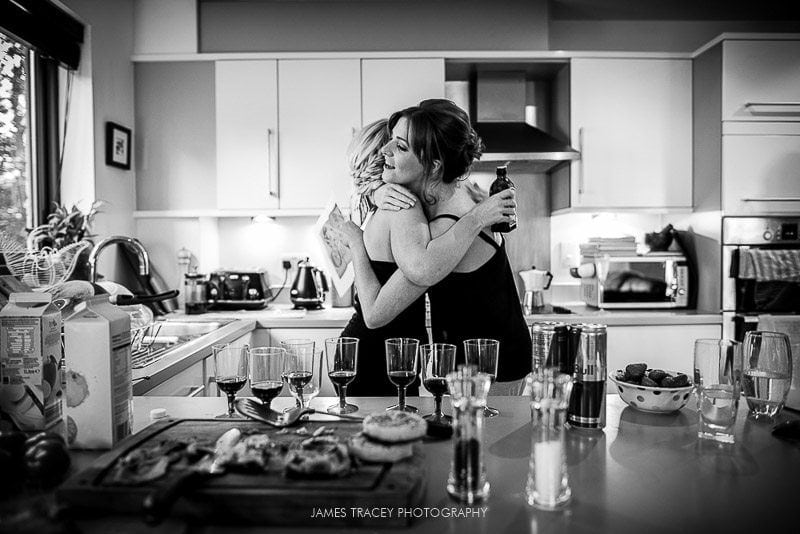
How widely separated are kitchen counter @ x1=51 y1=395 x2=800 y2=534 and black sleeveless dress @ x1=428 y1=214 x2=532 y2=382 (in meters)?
0.35

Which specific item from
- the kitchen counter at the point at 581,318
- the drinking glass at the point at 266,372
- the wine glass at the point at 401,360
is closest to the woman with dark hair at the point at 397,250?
the wine glass at the point at 401,360

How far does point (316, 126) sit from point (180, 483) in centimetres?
275

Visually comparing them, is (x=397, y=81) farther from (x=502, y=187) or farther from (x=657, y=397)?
(x=657, y=397)

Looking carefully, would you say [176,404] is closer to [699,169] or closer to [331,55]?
[331,55]

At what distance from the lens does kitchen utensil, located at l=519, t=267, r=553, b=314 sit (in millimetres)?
3236

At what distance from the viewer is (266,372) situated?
118cm

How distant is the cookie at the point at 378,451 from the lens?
2.90 feet

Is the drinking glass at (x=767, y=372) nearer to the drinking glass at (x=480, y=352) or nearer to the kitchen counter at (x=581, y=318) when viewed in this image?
the drinking glass at (x=480, y=352)

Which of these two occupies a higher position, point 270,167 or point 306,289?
point 270,167

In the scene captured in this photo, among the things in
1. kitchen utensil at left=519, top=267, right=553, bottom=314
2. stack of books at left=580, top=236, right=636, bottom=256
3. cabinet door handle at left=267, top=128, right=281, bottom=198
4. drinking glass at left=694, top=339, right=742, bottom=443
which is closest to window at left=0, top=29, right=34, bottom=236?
cabinet door handle at left=267, top=128, right=281, bottom=198

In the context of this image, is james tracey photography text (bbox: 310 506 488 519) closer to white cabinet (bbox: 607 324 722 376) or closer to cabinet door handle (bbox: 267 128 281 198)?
white cabinet (bbox: 607 324 722 376)

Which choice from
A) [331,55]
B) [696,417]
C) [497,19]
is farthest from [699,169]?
[696,417]

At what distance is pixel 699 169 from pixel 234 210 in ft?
8.47

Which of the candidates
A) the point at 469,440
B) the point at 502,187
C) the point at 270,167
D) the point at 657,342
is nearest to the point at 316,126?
the point at 270,167
